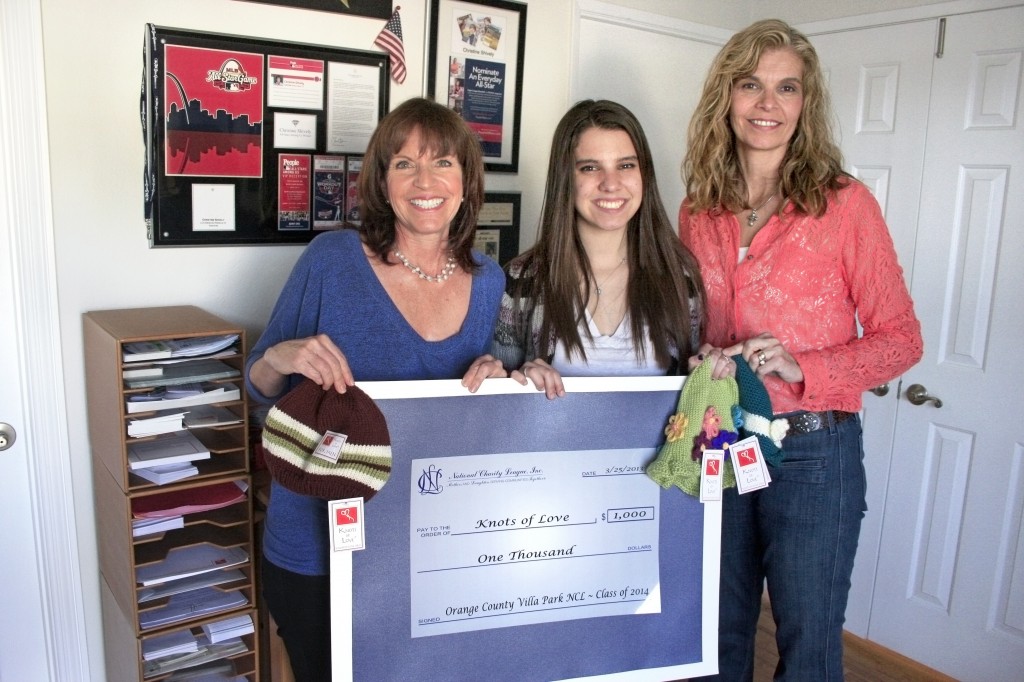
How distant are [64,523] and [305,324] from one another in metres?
0.98

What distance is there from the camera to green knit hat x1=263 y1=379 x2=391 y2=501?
1395 mm

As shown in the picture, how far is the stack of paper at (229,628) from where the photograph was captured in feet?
6.48

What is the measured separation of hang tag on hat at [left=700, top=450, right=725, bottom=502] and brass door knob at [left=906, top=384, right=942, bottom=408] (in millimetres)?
1476

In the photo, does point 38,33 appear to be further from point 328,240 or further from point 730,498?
point 730,498

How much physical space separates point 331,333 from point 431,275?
0.80 ft

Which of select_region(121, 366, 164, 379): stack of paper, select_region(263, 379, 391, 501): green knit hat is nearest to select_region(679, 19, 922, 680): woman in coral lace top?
select_region(263, 379, 391, 501): green knit hat

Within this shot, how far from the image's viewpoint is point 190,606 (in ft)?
6.45

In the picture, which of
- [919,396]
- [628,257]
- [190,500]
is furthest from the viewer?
[919,396]

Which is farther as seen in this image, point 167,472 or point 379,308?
point 167,472

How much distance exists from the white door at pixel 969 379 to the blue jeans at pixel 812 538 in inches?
44.2

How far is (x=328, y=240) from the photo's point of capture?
1581 millimetres

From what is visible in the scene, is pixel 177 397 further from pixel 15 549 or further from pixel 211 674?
pixel 211 674

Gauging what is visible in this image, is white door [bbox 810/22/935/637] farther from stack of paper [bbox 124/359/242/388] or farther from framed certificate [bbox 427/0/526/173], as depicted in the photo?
stack of paper [bbox 124/359/242/388]

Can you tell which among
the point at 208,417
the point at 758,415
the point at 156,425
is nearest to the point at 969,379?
the point at 758,415
